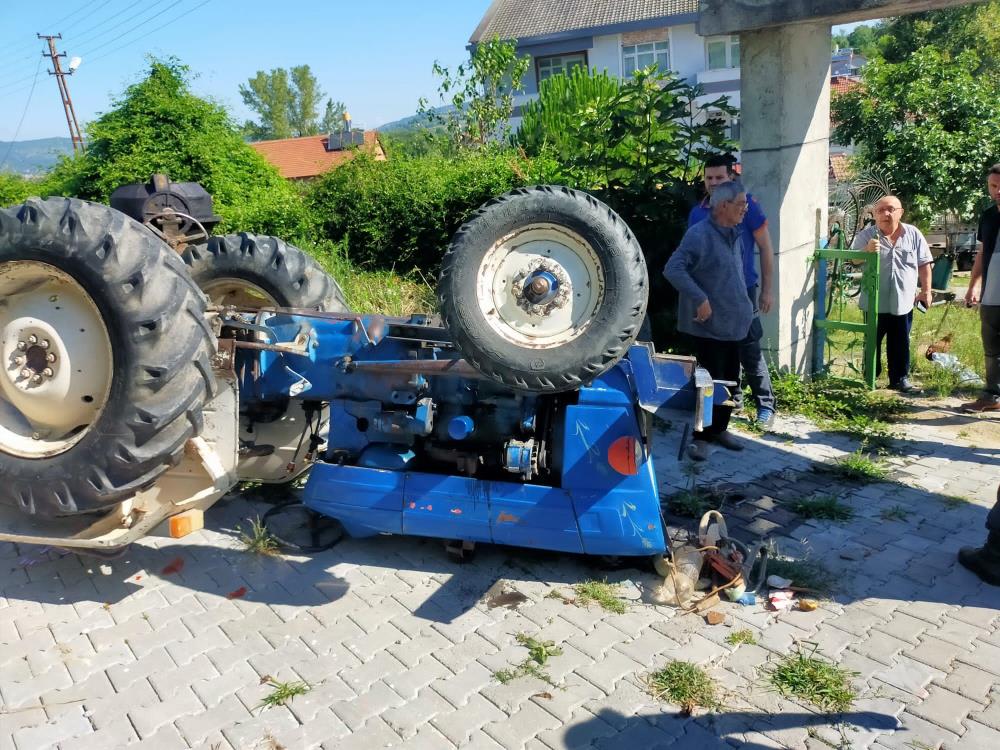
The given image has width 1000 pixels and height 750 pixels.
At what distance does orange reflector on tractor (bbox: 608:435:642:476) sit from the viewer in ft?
12.1

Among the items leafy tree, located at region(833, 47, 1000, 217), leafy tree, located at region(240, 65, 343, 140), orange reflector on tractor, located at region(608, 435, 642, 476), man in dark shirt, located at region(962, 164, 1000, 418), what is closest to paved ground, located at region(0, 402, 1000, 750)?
orange reflector on tractor, located at region(608, 435, 642, 476)

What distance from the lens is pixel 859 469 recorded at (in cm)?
514

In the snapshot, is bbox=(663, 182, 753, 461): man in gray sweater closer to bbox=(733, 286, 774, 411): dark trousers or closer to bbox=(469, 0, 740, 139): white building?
bbox=(733, 286, 774, 411): dark trousers

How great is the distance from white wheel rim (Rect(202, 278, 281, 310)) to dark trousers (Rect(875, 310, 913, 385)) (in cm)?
501

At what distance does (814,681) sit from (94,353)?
3.39 metres

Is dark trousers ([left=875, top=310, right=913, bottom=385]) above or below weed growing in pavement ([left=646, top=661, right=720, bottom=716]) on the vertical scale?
above

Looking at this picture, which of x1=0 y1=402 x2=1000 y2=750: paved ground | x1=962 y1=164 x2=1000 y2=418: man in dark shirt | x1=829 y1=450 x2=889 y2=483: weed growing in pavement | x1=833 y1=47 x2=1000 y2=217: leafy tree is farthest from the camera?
x1=833 y1=47 x2=1000 y2=217: leafy tree

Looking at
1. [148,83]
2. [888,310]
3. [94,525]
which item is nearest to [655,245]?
[888,310]

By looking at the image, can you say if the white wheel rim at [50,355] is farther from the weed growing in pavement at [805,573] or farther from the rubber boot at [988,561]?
the rubber boot at [988,561]

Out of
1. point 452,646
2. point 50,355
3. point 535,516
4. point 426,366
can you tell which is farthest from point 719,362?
point 50,355

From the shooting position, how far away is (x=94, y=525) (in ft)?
12.2

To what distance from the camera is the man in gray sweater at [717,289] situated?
17.3ft

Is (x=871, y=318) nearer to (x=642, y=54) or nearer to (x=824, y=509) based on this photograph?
(x=824, y=509)

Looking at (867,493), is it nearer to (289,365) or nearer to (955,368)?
(955,368)
